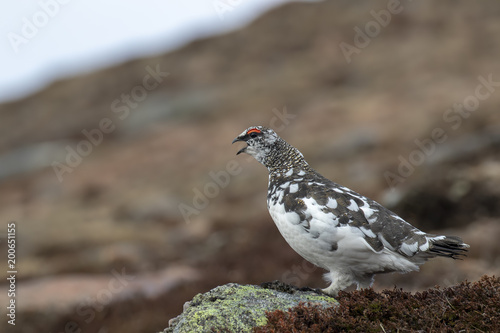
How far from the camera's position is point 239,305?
4.71m

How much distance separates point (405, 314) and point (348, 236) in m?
1.12

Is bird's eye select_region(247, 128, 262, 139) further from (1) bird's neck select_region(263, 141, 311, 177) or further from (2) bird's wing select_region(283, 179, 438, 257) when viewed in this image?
(2) bird's wing select_region(283, 179, 438, 257)

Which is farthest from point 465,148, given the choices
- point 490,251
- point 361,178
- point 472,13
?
point 472,13

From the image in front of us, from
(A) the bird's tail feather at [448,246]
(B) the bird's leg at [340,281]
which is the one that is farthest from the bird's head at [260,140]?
(A) the bird's tail feather at [448,246]

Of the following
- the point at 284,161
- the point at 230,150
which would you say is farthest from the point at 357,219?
the point at 230,150

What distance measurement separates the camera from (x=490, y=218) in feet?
37.9

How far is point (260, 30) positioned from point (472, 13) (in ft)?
61.3

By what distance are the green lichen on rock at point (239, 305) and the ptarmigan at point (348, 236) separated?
425 mm

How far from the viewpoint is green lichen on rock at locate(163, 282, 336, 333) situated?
177 inches

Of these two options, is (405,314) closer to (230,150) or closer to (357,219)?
(357,219)

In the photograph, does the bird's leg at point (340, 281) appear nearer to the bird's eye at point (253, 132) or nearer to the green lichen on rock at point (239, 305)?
the green lichen on rock at point (239, 305)

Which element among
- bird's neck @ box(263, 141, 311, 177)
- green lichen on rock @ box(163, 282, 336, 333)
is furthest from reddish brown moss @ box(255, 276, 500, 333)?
bird's neck @ box(263, 141, 311, 177)

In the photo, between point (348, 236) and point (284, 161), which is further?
point (284, 161)

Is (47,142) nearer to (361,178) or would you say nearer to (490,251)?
(361,178)
